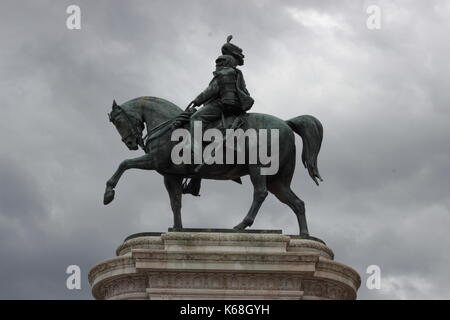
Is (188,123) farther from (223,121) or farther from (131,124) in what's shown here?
(131,124)

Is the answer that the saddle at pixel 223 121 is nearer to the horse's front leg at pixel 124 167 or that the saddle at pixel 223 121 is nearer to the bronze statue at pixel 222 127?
the bronze statue at pixel 222 127

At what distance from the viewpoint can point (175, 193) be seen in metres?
32.8

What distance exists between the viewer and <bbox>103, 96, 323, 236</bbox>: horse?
3216 cm

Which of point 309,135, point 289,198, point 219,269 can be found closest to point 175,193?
point 289,198

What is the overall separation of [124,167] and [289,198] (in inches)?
173

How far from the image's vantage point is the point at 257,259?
30.4 m

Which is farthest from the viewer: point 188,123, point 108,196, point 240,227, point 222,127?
point 188,123

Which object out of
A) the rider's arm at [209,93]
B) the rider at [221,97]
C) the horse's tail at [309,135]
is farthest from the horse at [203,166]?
the rider's arm at [209,93]

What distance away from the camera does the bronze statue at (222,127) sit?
32281mm

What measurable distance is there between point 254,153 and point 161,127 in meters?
2.57

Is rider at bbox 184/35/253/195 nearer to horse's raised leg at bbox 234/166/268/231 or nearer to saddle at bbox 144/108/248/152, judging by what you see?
saddle at bbox 144/108/248/152

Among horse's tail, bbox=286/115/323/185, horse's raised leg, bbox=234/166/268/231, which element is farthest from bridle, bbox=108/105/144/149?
horse's tail, bbox=286/115/323/185

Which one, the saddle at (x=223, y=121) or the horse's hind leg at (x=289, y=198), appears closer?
the saddle at (x=223, y=121)
